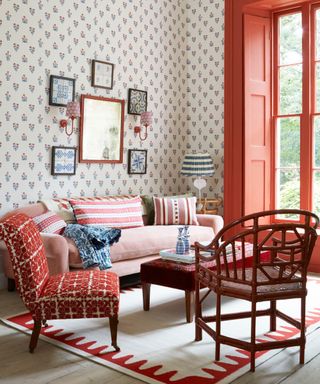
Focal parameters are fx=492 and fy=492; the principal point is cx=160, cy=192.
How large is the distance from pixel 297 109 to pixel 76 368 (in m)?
4.64

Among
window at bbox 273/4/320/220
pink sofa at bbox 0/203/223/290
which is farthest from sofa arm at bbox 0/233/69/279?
window at bbox 273/4/320/220

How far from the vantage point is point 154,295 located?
4.79 m

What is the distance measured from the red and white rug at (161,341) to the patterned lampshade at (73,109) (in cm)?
225

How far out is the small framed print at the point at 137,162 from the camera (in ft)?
21.4

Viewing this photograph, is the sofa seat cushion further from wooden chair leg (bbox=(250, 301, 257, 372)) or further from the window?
wooden chair leg (bbox=(250, 301, 257, 372))

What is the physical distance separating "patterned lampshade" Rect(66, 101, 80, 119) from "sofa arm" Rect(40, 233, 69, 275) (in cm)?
170

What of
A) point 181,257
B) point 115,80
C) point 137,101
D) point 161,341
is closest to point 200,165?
point 137,101

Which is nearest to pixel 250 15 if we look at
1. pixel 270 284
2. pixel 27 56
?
pixel 27 56

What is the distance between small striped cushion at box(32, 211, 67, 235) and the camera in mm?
4785

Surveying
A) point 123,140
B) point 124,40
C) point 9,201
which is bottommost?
point 9,201

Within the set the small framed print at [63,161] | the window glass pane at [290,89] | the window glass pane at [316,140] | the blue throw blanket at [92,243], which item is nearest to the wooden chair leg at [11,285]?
the blue throw blanket at [92,243]

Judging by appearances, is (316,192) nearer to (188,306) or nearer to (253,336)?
(188,306)

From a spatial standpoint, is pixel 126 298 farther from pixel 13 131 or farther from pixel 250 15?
pixel 250 15

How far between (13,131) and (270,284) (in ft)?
11.1
